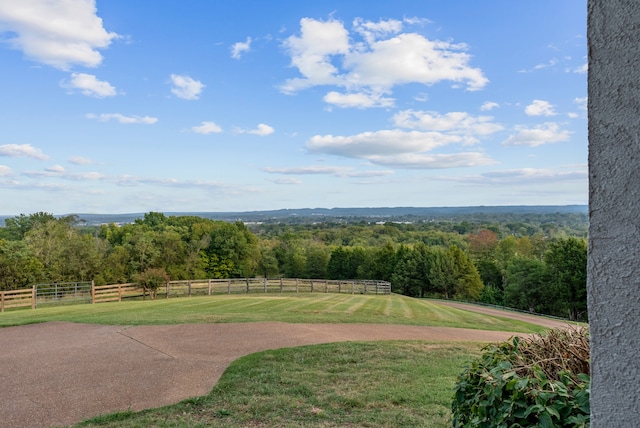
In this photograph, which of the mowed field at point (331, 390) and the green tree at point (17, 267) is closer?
the mowed field at point (331, 390)

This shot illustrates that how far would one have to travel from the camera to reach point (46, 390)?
5.18 metres

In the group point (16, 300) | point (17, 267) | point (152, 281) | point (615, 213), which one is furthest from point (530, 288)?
point (17, 267)

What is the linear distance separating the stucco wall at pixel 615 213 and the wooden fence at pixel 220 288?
2042 centimetres

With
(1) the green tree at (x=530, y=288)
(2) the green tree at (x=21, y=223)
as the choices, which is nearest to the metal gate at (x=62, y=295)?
(2) the green tree at (x=21, y=223)

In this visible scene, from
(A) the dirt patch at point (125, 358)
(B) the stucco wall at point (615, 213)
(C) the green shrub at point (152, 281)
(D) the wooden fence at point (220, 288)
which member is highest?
(B) the stucco wall at point (615, 213)

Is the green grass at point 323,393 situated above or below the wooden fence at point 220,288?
above

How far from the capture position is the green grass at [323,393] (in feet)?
13.4

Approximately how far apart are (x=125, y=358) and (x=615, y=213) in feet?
24.2

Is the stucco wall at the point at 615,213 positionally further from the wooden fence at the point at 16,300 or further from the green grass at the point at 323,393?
the wooden fence at the point at 16,300

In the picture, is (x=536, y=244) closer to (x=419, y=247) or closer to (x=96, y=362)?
(x=419, y=247)

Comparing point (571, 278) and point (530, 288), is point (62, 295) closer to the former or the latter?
point (571, 278)

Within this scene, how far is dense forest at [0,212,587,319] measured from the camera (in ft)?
97.1

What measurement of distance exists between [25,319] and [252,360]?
847 centimetres

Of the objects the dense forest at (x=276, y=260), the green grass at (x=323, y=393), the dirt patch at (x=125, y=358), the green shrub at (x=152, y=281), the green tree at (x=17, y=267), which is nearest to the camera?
the green grass at (x=323, y=393)
